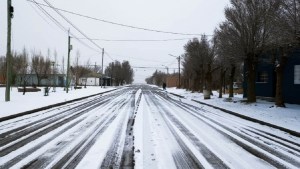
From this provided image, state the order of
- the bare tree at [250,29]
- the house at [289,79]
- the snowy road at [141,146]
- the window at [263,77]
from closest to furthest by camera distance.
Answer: the snowy road at [141,146] → the bare tree at [250,29] → the house at [289,79] → the window at [263,77]

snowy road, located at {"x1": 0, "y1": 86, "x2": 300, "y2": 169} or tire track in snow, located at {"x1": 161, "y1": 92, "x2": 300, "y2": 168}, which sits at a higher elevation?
snowy road, located at {"x1": 0, "y1": 86, "x2": 300, "y2": 169}

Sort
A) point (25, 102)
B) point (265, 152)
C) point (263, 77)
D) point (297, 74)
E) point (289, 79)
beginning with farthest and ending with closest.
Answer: point (263, 77) < point (289, 79) < point (297, 74) < point (25, 102) < point (265, 152)

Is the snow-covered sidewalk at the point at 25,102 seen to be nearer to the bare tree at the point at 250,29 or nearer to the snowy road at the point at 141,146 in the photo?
the snowy road at the point at 141,146

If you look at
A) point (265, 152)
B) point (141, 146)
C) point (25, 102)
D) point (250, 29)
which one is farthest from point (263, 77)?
point (141, 146)

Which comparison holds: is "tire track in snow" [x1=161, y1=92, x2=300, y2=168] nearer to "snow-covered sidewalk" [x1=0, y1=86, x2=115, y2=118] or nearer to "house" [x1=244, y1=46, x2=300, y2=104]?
"snow-covered sidewalk" [x1=0, y1=86, x2=115, y2=118]

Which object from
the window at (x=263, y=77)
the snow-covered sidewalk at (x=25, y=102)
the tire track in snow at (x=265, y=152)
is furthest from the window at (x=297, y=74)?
the snow-covered sidewalk at (x=25, y=102)

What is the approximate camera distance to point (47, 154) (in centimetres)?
779

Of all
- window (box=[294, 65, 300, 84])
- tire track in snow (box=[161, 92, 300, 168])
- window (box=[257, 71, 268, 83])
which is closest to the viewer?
tire track in snow (box=[161, 92, 300, 168])

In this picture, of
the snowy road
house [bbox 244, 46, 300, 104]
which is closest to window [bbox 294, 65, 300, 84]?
house [bbox 244, 46, 300, 104]

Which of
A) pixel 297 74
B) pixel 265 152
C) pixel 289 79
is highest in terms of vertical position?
pixel 297 74

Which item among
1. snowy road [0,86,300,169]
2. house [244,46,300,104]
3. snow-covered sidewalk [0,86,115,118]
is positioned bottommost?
snowy road [0,86,300,169]

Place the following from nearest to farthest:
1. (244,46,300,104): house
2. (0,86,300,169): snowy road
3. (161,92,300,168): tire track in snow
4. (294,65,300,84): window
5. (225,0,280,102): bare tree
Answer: (0,86,300,169): snowy road
(161,92,300,168): tire track in snow
(225,0,280,102): bare tree
(244,46,300,104): house
(294,65,300,84): window

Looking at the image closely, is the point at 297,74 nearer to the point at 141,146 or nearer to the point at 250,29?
the point at 250,29

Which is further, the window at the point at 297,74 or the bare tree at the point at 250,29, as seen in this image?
the window at the point at 297,74
